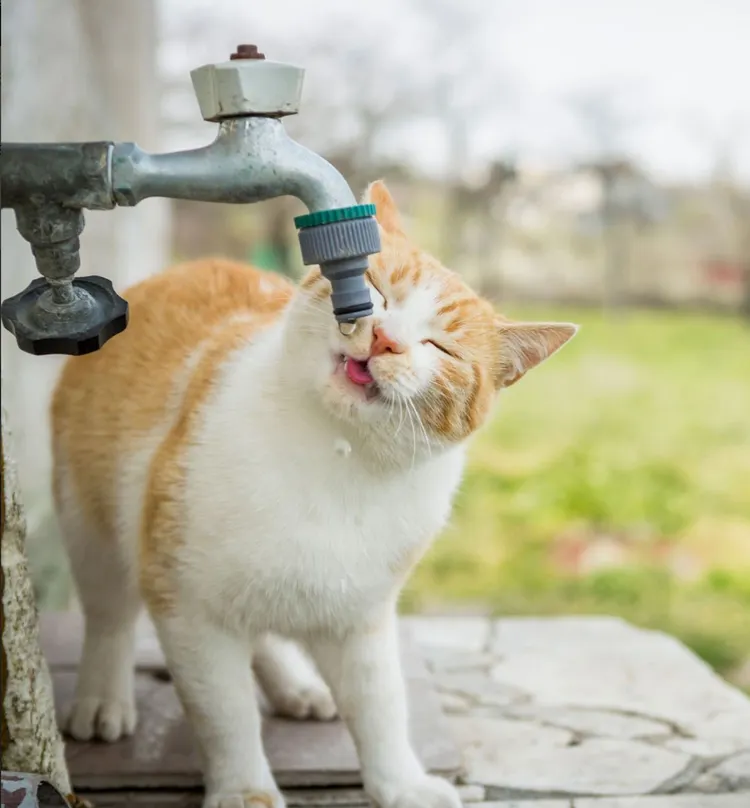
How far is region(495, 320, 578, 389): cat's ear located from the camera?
1.05 meters

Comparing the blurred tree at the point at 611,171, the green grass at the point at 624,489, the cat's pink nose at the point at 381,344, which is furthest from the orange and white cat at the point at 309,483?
the blurred tree at the point at 611,171

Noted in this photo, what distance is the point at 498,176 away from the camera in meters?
3.62

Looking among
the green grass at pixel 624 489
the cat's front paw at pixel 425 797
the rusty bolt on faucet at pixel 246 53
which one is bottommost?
the green grass at pixel 624 489

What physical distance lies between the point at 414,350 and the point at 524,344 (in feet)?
0.48

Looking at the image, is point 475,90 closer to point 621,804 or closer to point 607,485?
point 607,485

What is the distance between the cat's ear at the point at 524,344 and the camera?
1.05m

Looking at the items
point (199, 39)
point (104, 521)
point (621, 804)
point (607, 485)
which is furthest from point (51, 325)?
point (607, 485)

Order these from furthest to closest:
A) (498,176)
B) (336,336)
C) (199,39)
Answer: (498,176), (199,39), (336,336)

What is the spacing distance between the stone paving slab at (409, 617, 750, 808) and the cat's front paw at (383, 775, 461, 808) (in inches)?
3.6

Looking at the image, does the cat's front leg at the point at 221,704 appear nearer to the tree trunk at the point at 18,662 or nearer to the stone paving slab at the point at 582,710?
the tree trunk at the point at 18,662

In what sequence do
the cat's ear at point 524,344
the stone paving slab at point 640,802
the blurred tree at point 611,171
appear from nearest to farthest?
the cat's ear at point 524,344, the stone paving slab at point 640,802, the blurred tree at point 611,171

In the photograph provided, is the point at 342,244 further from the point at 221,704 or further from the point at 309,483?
the point at 221,704

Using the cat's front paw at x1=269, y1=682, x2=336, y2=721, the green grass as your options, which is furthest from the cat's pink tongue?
the green grass

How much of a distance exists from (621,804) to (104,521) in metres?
0.70
